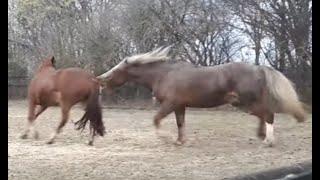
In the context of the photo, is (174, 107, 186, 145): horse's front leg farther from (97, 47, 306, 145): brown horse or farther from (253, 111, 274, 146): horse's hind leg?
(253, 111, 274, 146): horse's hind leg

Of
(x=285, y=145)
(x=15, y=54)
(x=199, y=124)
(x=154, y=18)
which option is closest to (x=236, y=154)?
(x=285, y=145)

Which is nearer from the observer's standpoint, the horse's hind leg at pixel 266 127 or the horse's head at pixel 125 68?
the horse's hind leg at pixel 266 127

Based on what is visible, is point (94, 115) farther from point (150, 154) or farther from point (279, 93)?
point (279, 93)

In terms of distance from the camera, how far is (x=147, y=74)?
6.93 m

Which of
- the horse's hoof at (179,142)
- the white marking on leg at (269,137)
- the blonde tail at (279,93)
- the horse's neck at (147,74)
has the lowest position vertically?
the horse's hoof at (179,142)

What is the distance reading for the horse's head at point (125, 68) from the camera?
6965 mm

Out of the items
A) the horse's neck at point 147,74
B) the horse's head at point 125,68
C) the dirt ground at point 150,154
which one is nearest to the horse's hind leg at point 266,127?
the dirt ground at point 150,154

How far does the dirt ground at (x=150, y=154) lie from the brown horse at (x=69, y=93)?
0.27m

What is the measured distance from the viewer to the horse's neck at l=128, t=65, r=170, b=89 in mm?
6887

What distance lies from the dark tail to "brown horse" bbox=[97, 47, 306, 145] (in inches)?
27.6

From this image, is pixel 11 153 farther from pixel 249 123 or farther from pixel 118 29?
pixel 118 29

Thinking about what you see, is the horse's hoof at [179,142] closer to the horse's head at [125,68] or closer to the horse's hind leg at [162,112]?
the horse's hind leg at [162,112]

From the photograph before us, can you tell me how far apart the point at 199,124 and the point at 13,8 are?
1125 centimetres

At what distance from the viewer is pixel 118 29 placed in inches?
624
